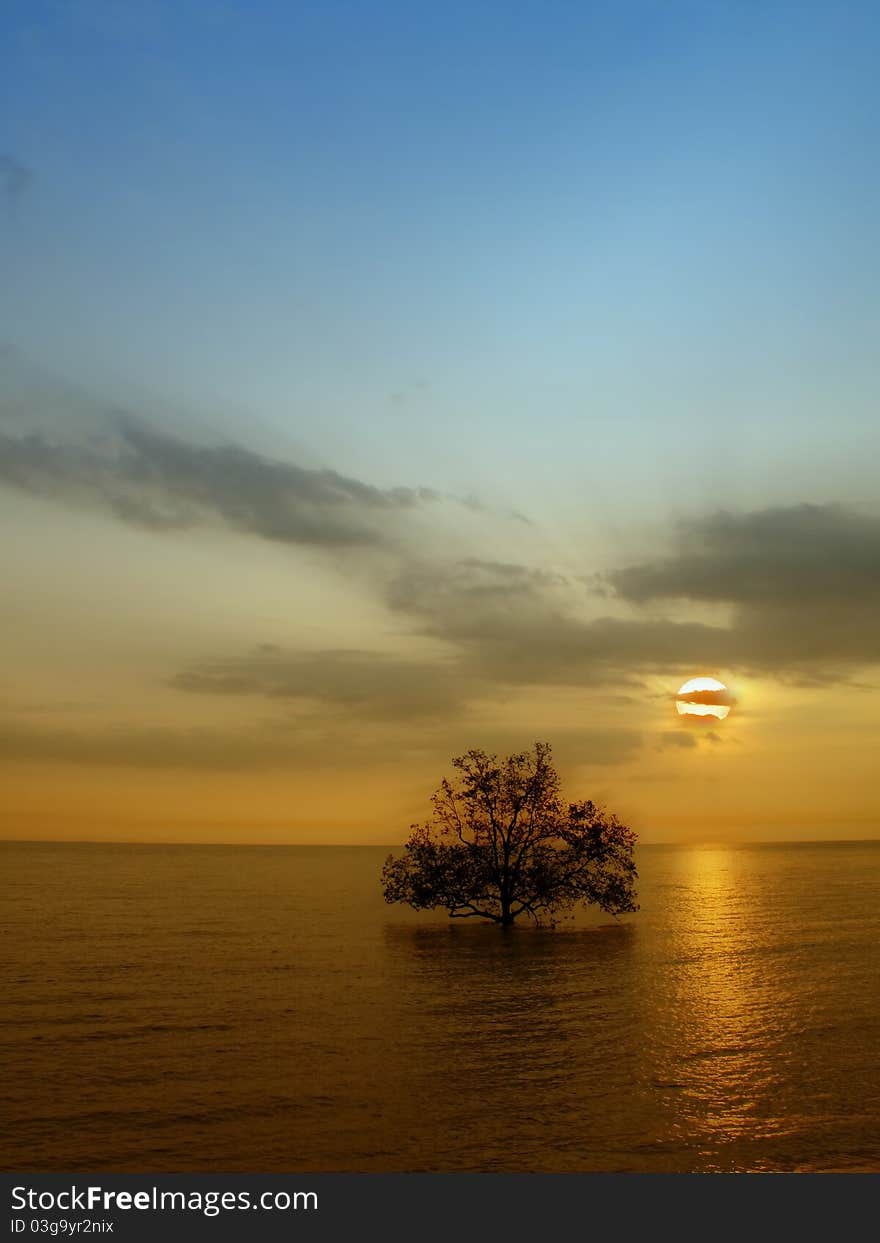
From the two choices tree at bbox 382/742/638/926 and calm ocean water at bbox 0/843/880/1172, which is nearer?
calm ocean water at bbox 0/843/880/1172

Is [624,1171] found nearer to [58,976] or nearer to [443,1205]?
[443,1205]

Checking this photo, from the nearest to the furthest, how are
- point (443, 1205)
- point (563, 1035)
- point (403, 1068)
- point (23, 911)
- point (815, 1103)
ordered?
point (443, 1205) → point (815, 1103) → point (403, 1068) → point (563, 1035) → point (23, 911)

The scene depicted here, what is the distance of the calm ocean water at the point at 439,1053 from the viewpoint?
25.3m

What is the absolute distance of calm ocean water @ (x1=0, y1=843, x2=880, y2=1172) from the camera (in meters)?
25.3

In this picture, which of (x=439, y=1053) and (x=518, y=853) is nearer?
(x=439, y=1053)

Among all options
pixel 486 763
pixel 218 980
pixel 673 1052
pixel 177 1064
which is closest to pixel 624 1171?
pixel 673 1052

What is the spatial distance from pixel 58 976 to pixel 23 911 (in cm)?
5270

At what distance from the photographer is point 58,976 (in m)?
55.1

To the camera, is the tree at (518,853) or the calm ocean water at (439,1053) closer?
the calm ocean water at (439,1053)

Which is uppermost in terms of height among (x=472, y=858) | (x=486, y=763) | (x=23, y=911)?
(x=486, y=763)

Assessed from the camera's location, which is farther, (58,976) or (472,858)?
(472,858)

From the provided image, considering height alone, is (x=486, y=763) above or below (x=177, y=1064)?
above

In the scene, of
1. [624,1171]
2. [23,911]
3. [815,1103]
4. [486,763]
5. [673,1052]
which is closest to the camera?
[624,1171]

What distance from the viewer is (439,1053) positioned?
3550 centimetres
